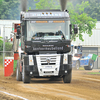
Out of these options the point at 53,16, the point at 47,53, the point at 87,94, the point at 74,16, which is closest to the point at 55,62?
the point at 47,53

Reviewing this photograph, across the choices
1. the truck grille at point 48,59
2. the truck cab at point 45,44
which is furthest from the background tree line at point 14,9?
the truck grille at point 48,59

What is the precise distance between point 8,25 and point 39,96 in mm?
29100

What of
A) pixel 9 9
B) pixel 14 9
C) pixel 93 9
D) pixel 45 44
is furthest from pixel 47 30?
pixel 14 9

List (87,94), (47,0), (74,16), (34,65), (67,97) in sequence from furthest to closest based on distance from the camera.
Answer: (47,0) → (74,16) → (34,65) → (87,94) → (67,97)

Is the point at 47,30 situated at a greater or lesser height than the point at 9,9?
lesser

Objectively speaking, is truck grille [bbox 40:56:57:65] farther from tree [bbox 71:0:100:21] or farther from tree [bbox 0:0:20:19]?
tree [bbox 71:0:100:21]

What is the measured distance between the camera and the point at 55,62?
1403 cm

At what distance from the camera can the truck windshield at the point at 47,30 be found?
1399 cm

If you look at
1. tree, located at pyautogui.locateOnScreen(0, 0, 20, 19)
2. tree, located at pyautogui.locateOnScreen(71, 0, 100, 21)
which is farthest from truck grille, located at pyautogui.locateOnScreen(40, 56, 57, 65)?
tree, located at pyautogui.locateOnScreen(71, 0, 100, 21)

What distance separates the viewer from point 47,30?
46.2 feet

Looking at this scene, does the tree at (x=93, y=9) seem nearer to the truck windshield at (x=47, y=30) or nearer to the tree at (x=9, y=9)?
the tree at (x=9, y=9)

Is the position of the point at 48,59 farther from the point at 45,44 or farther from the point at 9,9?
the point at 9,9

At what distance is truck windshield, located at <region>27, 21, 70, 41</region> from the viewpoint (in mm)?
13992

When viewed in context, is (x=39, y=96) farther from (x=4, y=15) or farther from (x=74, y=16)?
(x=4, y=15)
